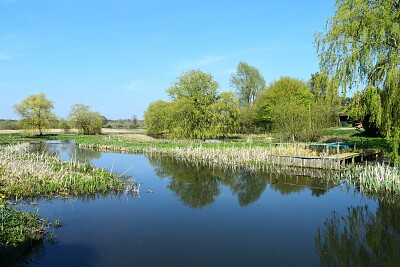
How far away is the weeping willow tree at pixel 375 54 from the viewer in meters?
15.1

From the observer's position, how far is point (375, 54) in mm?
15977

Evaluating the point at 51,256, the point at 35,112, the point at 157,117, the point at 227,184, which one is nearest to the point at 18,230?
the point at 51,256

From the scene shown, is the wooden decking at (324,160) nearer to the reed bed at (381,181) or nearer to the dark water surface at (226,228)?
the dark water surface at (226,228)

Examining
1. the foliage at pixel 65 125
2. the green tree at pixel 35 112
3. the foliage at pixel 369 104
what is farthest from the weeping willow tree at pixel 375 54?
the foliage at pixel 65 125

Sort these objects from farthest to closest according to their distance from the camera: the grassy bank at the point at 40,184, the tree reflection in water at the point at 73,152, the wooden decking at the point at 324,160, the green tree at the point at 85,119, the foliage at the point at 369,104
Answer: the green tree at the point at 85,119
the tree reflection in water at the point at 73,152
the wooden decking at the point at 324,160
the foliage at the point at 369,104
the grassy bank at the point at 40,184

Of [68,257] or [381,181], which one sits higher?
[381,181]

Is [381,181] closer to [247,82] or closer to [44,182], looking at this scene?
[44,182]

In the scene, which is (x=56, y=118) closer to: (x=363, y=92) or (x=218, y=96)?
(x=218, y=96)

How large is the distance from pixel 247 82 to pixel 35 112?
43.6 meters

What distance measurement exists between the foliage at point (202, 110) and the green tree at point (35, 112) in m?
32.7

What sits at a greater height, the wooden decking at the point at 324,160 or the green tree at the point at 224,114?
the green tree at the point at 224,114

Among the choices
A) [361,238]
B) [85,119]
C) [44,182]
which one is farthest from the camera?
[85,119]

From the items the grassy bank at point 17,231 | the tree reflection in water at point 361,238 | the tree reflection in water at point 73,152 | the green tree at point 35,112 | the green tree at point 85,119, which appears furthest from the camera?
the green tree at point 85,119

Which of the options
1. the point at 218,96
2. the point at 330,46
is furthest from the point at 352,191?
the point at 218,96
